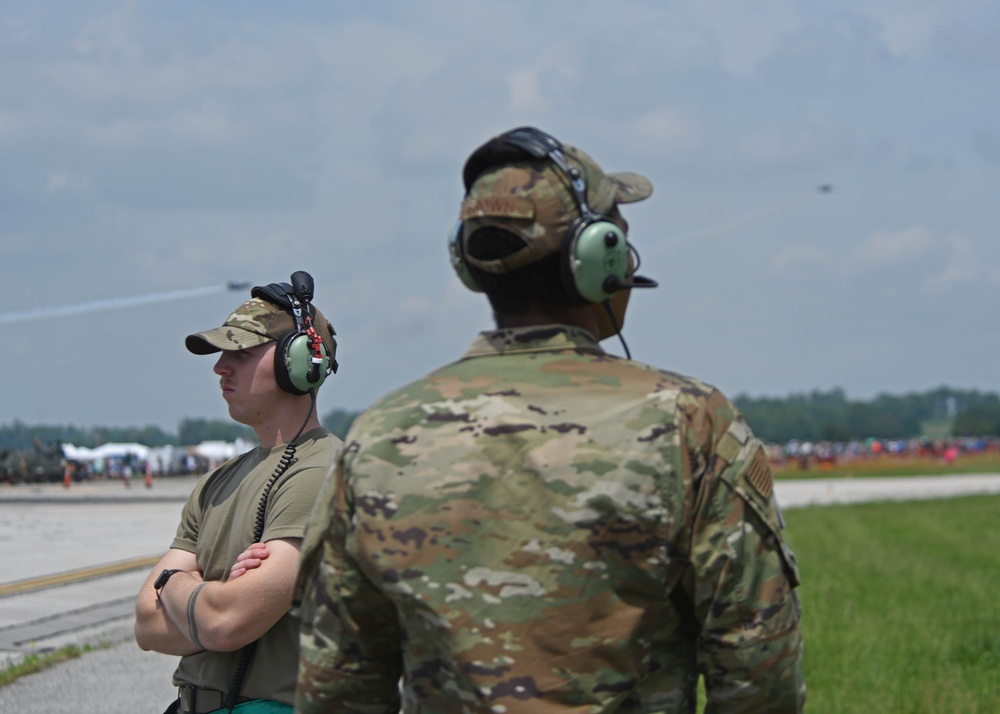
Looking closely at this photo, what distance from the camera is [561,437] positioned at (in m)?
2.34

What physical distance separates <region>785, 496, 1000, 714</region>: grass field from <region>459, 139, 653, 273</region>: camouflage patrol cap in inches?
266

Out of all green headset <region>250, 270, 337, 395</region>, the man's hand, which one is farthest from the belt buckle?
green headset <region>250, 270, 337, 395</region>

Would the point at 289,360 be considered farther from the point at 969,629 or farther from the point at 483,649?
the point at 969,629

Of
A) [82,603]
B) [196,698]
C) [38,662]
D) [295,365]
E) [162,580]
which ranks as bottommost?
[82,603]

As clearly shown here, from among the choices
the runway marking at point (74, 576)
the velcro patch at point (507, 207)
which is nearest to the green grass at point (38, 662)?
the runway marking at point (74, 576)

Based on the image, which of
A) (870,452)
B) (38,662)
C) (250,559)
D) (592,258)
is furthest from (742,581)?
(870,452)

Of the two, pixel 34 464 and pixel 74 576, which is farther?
pixel 34 464

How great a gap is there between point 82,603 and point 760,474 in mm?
12778

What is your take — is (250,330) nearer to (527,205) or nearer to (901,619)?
(527,205)

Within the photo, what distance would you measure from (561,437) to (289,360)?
1.68 meters

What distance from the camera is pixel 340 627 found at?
2510mm

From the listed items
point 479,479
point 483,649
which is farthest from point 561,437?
point 483,649

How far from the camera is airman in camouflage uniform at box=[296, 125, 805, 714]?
Answer: 2.30 m

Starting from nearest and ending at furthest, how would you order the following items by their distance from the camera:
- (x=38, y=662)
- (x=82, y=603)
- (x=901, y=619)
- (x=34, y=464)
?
1. (x=38, y=662)
2. (x=901, y=619)
3. (x=82, y=603)
4. (x=34, y=464)
